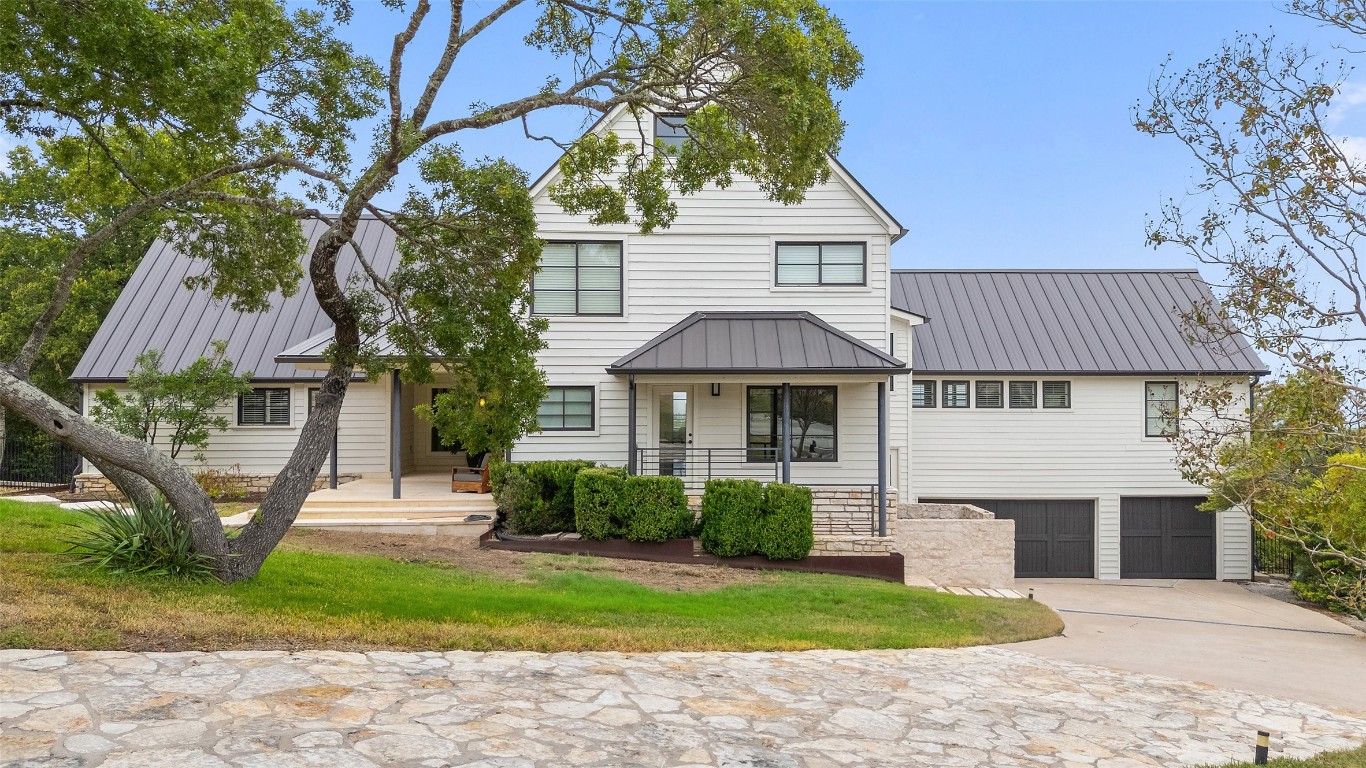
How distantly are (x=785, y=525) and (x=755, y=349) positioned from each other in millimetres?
3316

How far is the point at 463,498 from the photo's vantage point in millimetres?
16359

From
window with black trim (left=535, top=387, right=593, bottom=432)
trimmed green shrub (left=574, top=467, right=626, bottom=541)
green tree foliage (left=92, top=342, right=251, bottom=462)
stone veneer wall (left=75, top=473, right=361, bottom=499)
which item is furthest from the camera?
stone veneer wall (left=75, top=473, right=361, bottom=499)

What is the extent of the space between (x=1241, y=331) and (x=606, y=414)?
37.2 feet

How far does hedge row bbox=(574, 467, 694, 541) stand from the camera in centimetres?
1409

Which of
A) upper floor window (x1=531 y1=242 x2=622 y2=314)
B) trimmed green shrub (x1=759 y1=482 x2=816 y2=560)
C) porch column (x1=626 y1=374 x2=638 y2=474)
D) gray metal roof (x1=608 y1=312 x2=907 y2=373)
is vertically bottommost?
trimmed green shrub (x1=759 y1=482 x2=816 y2=560)

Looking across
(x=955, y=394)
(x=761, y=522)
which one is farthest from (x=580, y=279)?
(x=955, y=394)

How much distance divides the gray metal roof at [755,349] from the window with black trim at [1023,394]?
5933mm

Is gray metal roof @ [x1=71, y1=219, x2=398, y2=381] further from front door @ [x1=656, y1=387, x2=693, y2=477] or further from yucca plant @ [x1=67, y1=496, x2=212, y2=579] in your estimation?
yucca plant @ [x1=67, y1=496, x2=212, y2=579]

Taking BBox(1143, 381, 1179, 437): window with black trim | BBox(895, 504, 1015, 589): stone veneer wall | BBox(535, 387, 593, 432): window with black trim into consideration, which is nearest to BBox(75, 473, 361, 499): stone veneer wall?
BBox(535, 387, 593, 432): window with black trim

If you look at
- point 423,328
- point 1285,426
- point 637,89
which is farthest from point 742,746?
point 637,89

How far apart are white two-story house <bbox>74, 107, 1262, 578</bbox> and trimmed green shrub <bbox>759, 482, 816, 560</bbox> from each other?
32.4 inches

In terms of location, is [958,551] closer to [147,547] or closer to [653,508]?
[653,508]

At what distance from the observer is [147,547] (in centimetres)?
890

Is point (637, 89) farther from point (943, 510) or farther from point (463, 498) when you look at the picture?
point (943, 510)
